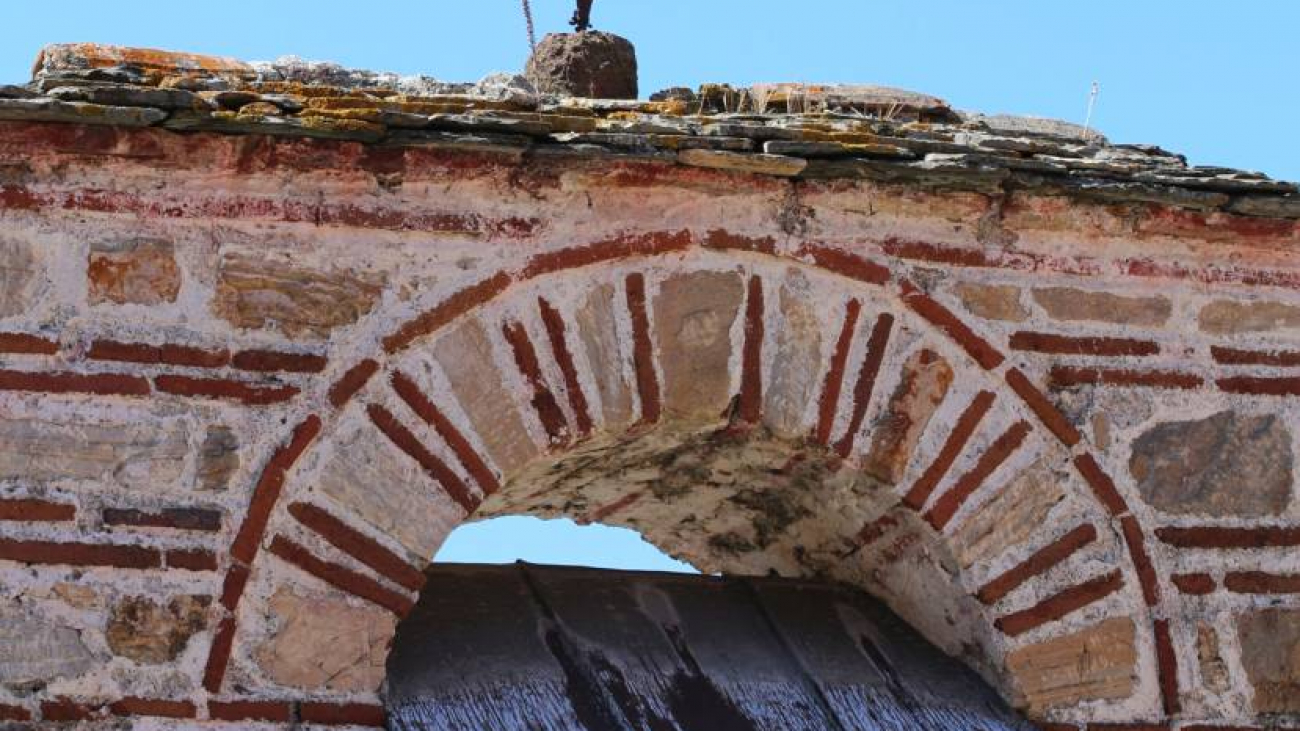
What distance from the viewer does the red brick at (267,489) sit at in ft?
17.0

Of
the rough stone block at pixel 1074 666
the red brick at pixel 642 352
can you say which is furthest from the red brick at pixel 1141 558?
the red brick at pixel 642 352

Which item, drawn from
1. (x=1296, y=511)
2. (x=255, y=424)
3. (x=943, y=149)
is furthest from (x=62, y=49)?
(x=1296, y=511)

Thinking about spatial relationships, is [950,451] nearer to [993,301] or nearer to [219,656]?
[993,301]

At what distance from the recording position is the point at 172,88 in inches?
213

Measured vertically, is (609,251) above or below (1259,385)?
above

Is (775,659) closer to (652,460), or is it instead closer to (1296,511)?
(652,460)

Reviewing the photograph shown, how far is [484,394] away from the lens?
5.48 m

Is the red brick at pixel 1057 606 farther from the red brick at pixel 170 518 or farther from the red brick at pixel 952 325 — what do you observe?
the red brick at pixel 170 518

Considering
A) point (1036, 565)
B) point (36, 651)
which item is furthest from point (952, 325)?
point (36, 651)

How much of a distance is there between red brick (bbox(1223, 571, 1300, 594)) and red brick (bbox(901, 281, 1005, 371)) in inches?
31.8

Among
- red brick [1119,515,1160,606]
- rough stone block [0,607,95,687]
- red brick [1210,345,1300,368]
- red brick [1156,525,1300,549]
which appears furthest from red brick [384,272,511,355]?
red brick [1210,345,1300,368]

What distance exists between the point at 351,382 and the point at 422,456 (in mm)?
239

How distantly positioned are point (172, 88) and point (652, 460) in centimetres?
Result: 155

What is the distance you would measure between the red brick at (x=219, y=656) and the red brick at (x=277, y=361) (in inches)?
23.0
